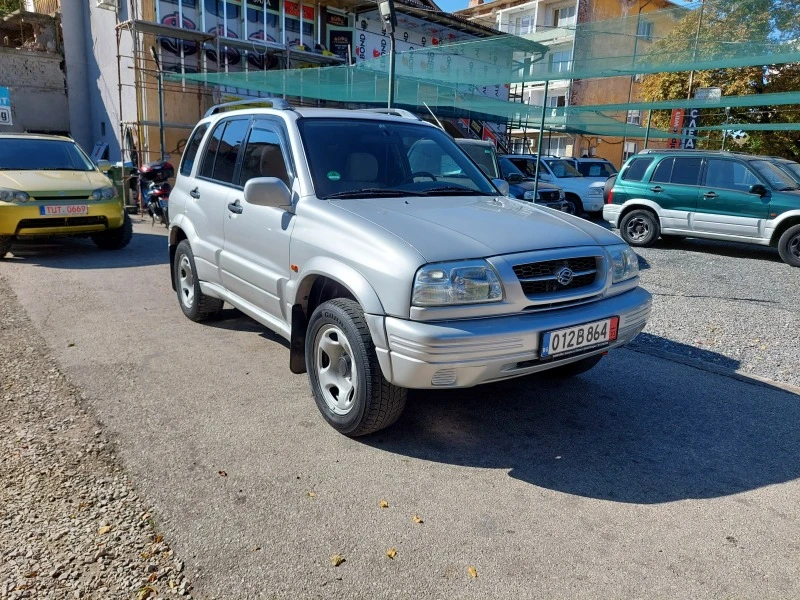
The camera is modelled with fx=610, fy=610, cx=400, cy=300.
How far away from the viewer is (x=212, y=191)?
16.4 ft

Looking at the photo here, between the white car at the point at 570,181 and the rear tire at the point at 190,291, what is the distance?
11.7 m

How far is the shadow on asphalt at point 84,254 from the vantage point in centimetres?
852

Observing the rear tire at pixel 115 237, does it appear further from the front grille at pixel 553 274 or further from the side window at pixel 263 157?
the front grille at pixel 553 274

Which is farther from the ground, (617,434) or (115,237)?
(115,237)

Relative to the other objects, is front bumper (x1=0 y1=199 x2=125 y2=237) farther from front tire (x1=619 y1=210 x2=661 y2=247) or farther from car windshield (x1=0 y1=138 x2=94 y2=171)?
front tire (x1=619 y1=210 x2=661 y2=247)

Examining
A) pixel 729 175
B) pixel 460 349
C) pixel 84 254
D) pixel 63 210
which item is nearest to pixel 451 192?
pixel 460 349

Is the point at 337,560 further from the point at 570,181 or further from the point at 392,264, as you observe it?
the point at 570,181

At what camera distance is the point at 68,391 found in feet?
13.6

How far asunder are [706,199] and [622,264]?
7.97m

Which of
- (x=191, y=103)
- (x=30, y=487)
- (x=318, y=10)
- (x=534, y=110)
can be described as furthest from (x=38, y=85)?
(x=30, y=487)

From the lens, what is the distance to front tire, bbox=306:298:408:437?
3283 millimetres

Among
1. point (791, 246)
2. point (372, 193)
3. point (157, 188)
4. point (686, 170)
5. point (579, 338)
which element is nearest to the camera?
point (579, 338)

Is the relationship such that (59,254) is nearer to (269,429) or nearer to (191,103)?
(269,429)

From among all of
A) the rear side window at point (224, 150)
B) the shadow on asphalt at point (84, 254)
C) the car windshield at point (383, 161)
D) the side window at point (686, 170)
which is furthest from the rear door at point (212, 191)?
the side window at point (686, 170)
